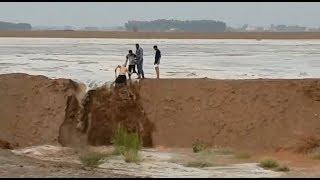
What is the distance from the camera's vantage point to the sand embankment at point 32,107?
2323cm

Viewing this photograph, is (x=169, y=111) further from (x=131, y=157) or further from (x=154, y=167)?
(x=154, y=167)

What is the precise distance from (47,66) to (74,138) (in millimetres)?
9200

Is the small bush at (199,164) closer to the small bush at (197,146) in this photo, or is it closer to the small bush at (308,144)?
the small bush at (197,146)

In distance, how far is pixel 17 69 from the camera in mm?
30188

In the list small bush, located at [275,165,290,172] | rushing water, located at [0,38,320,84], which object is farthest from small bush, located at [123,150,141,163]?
rushing water, located at [0,38,320,84]

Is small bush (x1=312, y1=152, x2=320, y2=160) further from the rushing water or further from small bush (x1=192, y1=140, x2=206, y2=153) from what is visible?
the rushing water

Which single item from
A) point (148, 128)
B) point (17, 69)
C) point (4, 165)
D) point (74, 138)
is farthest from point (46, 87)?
point (4, 165)

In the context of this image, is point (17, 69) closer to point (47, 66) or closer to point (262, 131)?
point (47, 66)

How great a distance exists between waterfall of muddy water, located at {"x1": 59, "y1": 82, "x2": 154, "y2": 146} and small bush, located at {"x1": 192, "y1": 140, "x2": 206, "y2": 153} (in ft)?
5.75

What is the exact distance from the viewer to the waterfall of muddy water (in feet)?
77.9

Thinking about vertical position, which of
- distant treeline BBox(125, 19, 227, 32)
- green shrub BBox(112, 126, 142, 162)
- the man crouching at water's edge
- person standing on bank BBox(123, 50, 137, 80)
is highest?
distant treeline BBox(125, 19, 227, 32)

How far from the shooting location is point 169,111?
79.0ft

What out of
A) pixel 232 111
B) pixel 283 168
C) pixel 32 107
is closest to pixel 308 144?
pixel 232 111

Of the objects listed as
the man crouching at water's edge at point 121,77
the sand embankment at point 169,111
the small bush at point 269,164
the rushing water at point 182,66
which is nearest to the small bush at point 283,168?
the small bush at point 269,164
